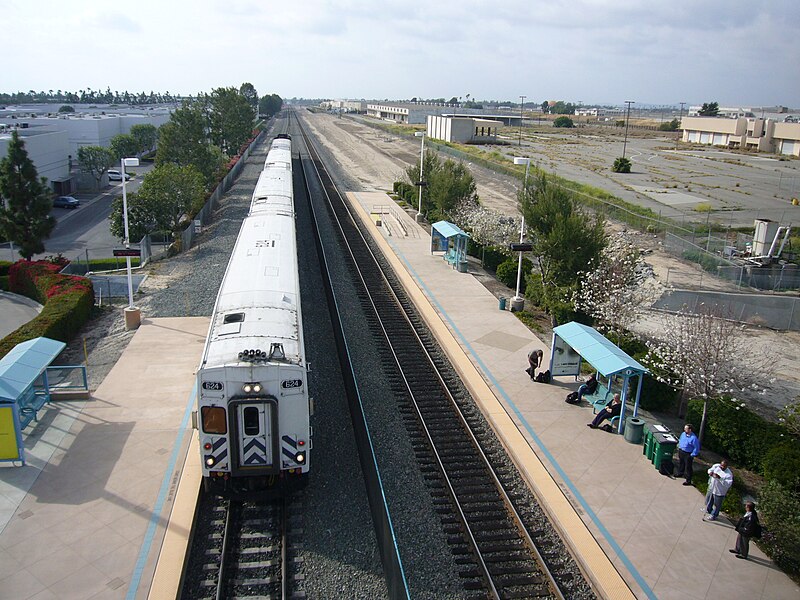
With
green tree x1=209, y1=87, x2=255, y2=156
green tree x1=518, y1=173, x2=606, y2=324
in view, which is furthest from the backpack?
green tree x1=209, y1=87, x2=255, y2=156

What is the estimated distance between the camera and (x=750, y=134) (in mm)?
93312

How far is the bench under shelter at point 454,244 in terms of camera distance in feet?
94.8

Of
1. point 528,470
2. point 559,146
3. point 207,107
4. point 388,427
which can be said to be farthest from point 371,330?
point 559,146

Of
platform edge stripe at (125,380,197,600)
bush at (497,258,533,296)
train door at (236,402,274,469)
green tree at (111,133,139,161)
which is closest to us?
platform edge stripe at (125,380,197,600)

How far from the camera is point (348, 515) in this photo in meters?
11.8

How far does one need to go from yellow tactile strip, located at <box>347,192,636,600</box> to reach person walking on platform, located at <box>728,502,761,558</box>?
91.4 inches

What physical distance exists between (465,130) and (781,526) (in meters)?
84.6

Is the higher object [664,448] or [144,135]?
[144,135]

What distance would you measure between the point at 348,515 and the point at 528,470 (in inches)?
A: 153

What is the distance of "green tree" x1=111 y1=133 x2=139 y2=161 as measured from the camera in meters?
69.1

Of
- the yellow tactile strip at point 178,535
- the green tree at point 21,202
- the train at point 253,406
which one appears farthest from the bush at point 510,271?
the green tree at point 21,202

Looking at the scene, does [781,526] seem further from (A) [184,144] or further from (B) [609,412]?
(A) [184,144]

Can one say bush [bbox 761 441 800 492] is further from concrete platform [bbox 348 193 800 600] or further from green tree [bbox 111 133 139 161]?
green tree [bbox 111 133 139 161]

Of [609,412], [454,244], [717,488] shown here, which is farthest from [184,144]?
[717,488]
